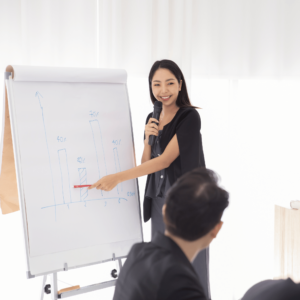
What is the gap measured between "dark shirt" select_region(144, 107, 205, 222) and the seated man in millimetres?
797

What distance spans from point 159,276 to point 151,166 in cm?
100

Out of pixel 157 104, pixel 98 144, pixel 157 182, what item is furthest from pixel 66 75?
pixel 157 182

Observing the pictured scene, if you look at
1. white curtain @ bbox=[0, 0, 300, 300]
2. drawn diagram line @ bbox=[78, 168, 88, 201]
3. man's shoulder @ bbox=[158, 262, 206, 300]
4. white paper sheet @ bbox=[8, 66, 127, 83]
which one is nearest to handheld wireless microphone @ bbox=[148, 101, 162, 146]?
white paper sheet @ bbox=[8, 66, 127, 83]

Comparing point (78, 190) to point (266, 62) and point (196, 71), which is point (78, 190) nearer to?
point (196, 71)

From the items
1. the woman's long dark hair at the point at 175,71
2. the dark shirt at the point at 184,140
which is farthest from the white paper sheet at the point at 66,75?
the dark shirt at the point at 184,140

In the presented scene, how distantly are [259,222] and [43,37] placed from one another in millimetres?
2280

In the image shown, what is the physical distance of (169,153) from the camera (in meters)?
1.73

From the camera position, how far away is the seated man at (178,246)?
752mm

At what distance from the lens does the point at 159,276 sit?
76cm

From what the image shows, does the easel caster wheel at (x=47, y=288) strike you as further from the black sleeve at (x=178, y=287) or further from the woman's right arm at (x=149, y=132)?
the black sleeve at (x=178, y=287)

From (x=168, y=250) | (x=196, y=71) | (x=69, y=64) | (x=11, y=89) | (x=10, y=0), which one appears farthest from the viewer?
(x=196, y=71)

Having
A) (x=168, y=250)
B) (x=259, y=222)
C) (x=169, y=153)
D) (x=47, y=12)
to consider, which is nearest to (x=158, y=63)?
(x=169, y=153)

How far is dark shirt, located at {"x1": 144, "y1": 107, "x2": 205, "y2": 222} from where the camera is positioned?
173 cm

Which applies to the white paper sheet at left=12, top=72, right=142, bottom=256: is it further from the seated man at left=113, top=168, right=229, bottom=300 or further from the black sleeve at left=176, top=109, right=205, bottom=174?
the seated man at left=113, top=168, right=229, bottom=300
